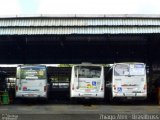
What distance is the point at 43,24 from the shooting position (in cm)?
2922

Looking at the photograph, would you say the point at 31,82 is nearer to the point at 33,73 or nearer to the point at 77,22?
the point at 33,73

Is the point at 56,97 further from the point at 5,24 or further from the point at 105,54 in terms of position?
the point at 5,24

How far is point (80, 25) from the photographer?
95.5ft

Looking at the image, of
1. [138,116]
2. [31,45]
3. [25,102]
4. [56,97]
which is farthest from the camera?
[56,97]

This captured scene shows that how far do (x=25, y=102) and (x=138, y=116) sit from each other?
14493mm

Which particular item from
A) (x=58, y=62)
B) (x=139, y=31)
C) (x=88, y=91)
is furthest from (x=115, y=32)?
(x=58, y=62)

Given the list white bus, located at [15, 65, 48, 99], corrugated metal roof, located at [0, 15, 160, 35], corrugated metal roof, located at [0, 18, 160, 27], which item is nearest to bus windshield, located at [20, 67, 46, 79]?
white bus, located at [15, 65, 48, 99]

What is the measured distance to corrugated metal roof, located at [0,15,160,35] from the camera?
95.1 ft

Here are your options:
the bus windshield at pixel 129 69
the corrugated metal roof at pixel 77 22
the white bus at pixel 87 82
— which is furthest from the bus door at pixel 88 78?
the corrugated metal roof at pixel 77 22

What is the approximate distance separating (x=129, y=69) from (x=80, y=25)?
4.17 metres

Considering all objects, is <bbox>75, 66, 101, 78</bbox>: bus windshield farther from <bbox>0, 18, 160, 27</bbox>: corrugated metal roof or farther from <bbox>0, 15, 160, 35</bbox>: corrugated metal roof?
<bbox>0, 18, 160, 27</bbox>: corrugated metal roof

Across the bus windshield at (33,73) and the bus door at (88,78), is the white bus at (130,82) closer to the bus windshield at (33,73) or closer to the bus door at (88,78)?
the bus door at (88,78)

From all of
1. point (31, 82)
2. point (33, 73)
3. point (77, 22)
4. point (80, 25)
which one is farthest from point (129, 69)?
point (31, 82)

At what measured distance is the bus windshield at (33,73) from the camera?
30.7 metres
